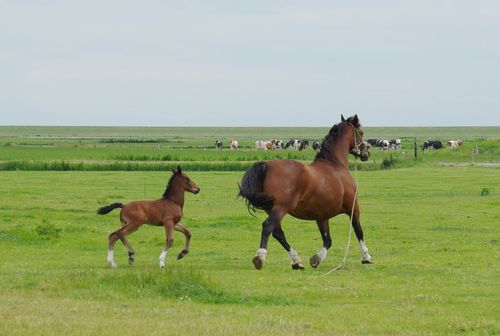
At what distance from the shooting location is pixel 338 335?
1093 centimetres

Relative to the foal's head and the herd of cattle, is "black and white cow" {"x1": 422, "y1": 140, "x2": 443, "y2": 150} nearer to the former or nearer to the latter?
the herd of cattle

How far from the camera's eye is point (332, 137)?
1925 centimetres

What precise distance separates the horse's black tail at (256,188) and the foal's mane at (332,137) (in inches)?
74.5

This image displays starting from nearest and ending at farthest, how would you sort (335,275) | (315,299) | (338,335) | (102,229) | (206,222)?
(338,335), (315,299), (335,275), (102,229), (206,222)

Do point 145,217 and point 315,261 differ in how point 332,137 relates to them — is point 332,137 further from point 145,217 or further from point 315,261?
point 145,217

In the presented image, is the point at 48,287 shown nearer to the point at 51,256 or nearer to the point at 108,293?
the point at 108,293

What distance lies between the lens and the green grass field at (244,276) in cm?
1168

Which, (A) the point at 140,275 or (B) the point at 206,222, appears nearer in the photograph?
(A) the point at 140,275

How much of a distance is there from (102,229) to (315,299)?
498 inches

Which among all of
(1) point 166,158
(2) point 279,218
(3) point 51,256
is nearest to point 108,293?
(2) point 279,218

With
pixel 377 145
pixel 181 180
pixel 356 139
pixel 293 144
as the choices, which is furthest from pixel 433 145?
pixel 181 180

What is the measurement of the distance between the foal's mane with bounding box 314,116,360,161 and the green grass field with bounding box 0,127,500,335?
2109 millimetres

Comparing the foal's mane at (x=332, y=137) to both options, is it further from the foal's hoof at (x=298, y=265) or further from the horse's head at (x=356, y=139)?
the foal's hoof at (x=298, y=265)

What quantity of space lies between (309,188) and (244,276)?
2409 millimetres
